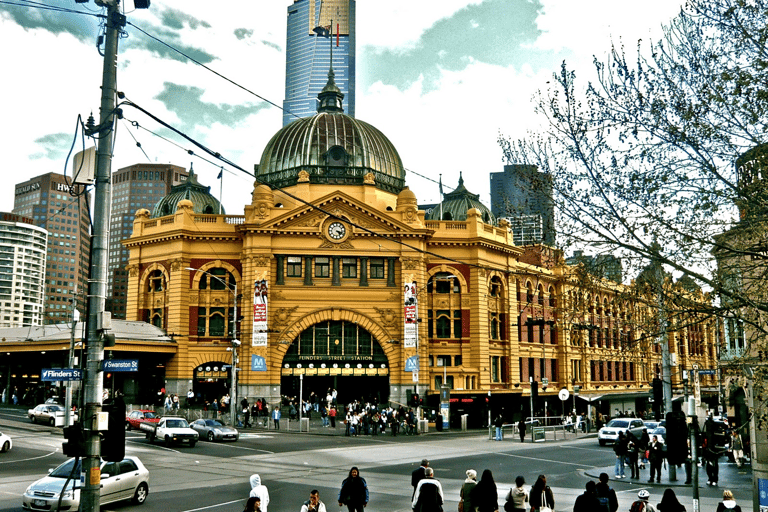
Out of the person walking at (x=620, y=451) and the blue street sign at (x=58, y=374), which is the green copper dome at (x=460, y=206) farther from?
the blue street sign at (x=58, y=374)

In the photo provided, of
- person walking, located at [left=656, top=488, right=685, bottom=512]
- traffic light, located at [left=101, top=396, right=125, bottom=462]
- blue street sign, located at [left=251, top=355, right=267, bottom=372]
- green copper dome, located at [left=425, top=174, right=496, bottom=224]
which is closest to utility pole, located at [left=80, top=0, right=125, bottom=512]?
traffic light, located at [left=101, top=396, right=125, bottom=462]

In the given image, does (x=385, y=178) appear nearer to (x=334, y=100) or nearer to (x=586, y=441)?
(x=334, y=100)

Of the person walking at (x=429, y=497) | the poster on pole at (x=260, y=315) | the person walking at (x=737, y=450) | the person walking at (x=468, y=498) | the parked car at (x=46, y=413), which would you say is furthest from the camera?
the poster on pole at (x=260, y=315)

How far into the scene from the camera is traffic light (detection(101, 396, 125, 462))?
39.3 ft

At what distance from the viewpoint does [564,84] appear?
14.7 meters

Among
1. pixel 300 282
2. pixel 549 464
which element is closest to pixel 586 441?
pixel 549 464

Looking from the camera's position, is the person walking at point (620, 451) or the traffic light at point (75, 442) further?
the person walking at point (620, 451)

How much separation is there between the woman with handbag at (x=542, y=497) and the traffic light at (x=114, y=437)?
8520mm

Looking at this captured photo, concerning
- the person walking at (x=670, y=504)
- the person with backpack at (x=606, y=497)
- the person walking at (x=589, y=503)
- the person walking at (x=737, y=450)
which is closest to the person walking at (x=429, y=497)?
the person walking at (x=589, y=503)

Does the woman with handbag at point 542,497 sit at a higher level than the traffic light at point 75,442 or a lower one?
lower

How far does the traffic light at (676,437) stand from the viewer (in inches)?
663

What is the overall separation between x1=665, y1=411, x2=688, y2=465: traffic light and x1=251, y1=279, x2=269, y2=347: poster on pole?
4347cm

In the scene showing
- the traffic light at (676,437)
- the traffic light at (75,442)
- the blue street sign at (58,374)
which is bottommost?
the traffic light at (676,437)

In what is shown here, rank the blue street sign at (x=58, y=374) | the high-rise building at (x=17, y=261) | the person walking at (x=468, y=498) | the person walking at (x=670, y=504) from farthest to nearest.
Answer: the high-rise building at (x=17, y=261) → the blue street sign at (x=58, y=374) → the person walking at (x=468, y=498) → the person walking at (x=670, y=504)
